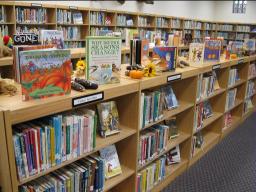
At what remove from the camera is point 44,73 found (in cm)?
130

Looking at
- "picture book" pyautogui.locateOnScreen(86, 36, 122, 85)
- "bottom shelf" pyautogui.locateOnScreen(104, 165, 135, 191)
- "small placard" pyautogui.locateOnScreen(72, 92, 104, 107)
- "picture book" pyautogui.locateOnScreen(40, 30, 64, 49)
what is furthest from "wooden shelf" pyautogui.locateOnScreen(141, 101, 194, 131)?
"picture book" pyautogui.locateOnScreen(40, 30, 64, 49)

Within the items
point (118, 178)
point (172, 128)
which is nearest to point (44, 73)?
point (118, 178)

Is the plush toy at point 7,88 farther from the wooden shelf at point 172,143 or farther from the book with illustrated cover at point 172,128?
the book with illustrated cover at point 172,128

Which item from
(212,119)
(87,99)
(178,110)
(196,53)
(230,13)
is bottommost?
(212,119)

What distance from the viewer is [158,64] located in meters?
2.12

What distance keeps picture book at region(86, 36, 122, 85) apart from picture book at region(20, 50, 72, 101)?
0.22 metres

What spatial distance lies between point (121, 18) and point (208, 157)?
461cm

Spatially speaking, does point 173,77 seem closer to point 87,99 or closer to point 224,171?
point 87,99

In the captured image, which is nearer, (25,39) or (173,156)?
(25,39)

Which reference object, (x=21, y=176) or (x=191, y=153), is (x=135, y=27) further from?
Result: (x=21, y=176)

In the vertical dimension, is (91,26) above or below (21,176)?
above

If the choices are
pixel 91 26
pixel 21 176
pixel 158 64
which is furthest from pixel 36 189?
pixel 91 26

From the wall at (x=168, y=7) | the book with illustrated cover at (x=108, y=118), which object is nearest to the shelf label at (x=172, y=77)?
the book with illustrated cover at (x=108, y=118)

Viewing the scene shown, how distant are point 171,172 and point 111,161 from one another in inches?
35.8
